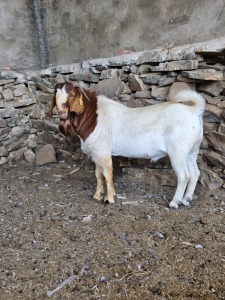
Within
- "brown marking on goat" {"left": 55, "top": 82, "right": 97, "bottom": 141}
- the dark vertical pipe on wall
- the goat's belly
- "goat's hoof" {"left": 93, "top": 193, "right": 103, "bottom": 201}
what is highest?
the dark vertical pipe on wall

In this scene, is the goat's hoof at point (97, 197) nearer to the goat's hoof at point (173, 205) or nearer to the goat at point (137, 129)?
the goat at point (137, 129)

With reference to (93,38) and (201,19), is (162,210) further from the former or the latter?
(93,38)

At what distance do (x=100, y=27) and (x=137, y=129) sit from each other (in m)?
1.84

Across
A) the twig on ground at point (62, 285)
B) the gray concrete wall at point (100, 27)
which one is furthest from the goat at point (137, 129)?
the twig on ground at point (62, 285)

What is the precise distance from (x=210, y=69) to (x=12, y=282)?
2394 mm

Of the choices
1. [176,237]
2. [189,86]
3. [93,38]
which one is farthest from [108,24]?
[176,237]

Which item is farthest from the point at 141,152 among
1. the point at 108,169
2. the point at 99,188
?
the point at 99,188

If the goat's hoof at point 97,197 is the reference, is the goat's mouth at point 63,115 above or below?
above

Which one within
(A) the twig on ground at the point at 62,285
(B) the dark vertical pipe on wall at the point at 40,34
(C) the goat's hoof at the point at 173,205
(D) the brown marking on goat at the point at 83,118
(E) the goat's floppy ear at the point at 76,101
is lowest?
(C) the goat's hoof at the point at 173,205

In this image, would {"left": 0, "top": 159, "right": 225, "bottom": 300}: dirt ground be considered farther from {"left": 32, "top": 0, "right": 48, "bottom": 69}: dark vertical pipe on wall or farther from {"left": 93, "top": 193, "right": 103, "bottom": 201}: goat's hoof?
{"left": 32, "top": 0, "right": 48, "bottom": 69}: dark vertical pipe on wall

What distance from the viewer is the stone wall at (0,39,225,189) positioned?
9.79 ft

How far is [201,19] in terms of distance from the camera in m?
3.08

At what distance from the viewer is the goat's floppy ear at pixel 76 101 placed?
110 inches

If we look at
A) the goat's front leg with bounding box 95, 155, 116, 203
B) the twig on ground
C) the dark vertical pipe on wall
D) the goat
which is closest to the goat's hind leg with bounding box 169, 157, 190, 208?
the goat
